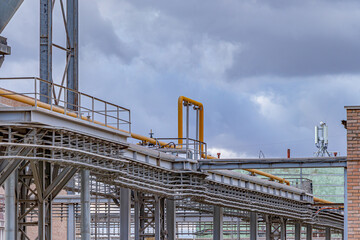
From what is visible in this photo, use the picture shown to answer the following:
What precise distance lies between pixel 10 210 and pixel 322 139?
62.6 metres

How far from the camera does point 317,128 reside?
85.9 m

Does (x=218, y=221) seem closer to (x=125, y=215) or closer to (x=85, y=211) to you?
(x=125, y=215)

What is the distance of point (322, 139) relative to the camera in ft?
280

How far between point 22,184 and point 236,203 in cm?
1707

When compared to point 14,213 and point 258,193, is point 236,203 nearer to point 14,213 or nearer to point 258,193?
point 258,193

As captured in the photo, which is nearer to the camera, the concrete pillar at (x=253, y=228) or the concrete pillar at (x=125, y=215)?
the concrete pillar at (x=125, y=215)

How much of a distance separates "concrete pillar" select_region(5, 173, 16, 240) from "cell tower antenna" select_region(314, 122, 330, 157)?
60.6 m

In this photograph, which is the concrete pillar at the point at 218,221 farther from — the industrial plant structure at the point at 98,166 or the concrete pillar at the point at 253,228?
the concrete pillar at the point at 253,228

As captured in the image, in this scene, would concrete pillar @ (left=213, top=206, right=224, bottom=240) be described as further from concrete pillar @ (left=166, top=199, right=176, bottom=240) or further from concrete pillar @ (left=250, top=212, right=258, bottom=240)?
concrete pillar @ (left=166, top=199, right=176, bottom=240)

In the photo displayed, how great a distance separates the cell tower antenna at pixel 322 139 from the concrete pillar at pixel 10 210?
60.6 metres

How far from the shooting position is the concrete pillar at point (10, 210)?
2458 centimetres

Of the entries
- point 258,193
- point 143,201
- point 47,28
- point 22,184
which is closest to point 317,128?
point 258,193

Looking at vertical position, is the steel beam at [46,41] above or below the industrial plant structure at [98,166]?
above

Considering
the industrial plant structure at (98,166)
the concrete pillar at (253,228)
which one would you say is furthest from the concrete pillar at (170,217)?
the concrete pillar at (253,228)
